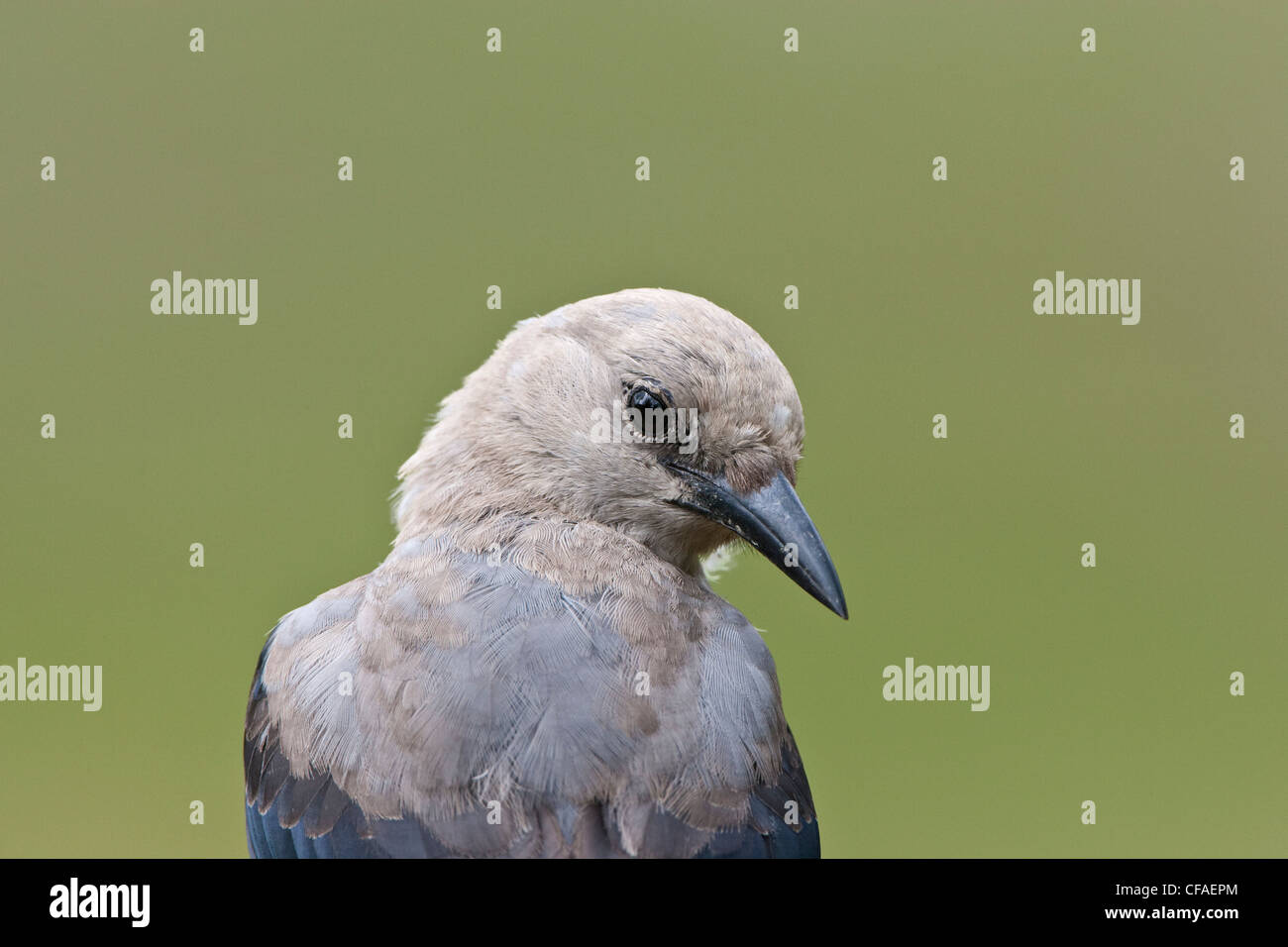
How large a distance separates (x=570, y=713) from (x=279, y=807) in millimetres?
1046

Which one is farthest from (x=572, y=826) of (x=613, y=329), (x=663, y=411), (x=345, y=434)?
(x=345, y=434)

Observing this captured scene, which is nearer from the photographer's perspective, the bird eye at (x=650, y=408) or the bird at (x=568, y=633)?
the bird at (x=568, y=633)

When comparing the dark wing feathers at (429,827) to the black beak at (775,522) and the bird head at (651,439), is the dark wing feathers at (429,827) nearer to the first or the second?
the black beak at (775,522)

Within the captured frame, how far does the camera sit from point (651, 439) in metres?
4.08

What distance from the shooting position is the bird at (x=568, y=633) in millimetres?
3480

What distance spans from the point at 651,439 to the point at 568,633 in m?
0.73

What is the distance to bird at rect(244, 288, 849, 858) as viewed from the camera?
3480 millimetres

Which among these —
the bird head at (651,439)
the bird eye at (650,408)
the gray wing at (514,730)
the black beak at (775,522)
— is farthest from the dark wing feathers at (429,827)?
the bird eye at (650,408)

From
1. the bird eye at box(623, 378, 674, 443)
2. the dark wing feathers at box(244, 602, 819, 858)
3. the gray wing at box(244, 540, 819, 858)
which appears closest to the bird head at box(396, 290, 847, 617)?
the bird eye at box(623, 378, 674, 443)

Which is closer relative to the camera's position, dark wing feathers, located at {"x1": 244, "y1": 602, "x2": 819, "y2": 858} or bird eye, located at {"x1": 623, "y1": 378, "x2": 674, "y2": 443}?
dark wing feathers, located at {"x1": 244, "y1": 602, "x2": 819, "y2": 858}

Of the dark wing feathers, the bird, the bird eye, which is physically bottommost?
the dark wing feathers

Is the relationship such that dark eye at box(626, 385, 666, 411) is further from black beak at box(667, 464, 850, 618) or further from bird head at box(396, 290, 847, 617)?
black beak at box(667, 464, 850, 618)

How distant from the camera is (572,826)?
3.42 metres

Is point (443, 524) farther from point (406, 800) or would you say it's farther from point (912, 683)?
point (912, 683)
